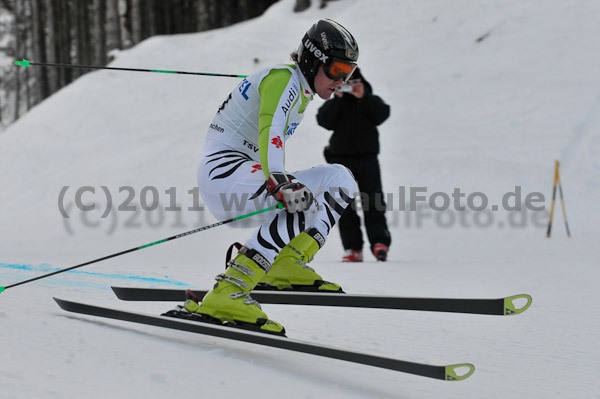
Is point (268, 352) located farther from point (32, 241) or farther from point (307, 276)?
point (32, 241)

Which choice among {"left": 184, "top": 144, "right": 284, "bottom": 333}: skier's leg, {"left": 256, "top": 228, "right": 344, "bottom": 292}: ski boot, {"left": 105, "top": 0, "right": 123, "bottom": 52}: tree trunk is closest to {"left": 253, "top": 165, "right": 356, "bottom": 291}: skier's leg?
{"left": 256, "top": 228, "right": 344, "bottom": 292}: ski boot

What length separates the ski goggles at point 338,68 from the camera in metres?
3.08

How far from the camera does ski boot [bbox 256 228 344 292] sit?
328cm

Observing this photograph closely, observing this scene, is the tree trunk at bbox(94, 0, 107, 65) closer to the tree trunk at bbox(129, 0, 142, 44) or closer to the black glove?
the tree trunk at bbox(129, 0, 142, 44)

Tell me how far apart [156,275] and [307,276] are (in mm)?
1954

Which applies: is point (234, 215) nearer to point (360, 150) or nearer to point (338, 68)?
point (338, 68)

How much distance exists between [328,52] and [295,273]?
3.97 ft

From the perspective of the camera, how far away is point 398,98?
11.8 metres

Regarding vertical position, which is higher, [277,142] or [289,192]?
[277,142]

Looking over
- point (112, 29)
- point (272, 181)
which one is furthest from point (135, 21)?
point (272, 181)

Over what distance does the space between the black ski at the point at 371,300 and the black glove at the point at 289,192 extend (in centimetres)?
63

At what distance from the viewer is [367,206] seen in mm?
6344

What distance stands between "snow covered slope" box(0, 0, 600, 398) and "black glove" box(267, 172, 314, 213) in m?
0.71

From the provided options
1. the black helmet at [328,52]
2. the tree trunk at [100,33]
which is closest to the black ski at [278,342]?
the black helmet at [328,52]
